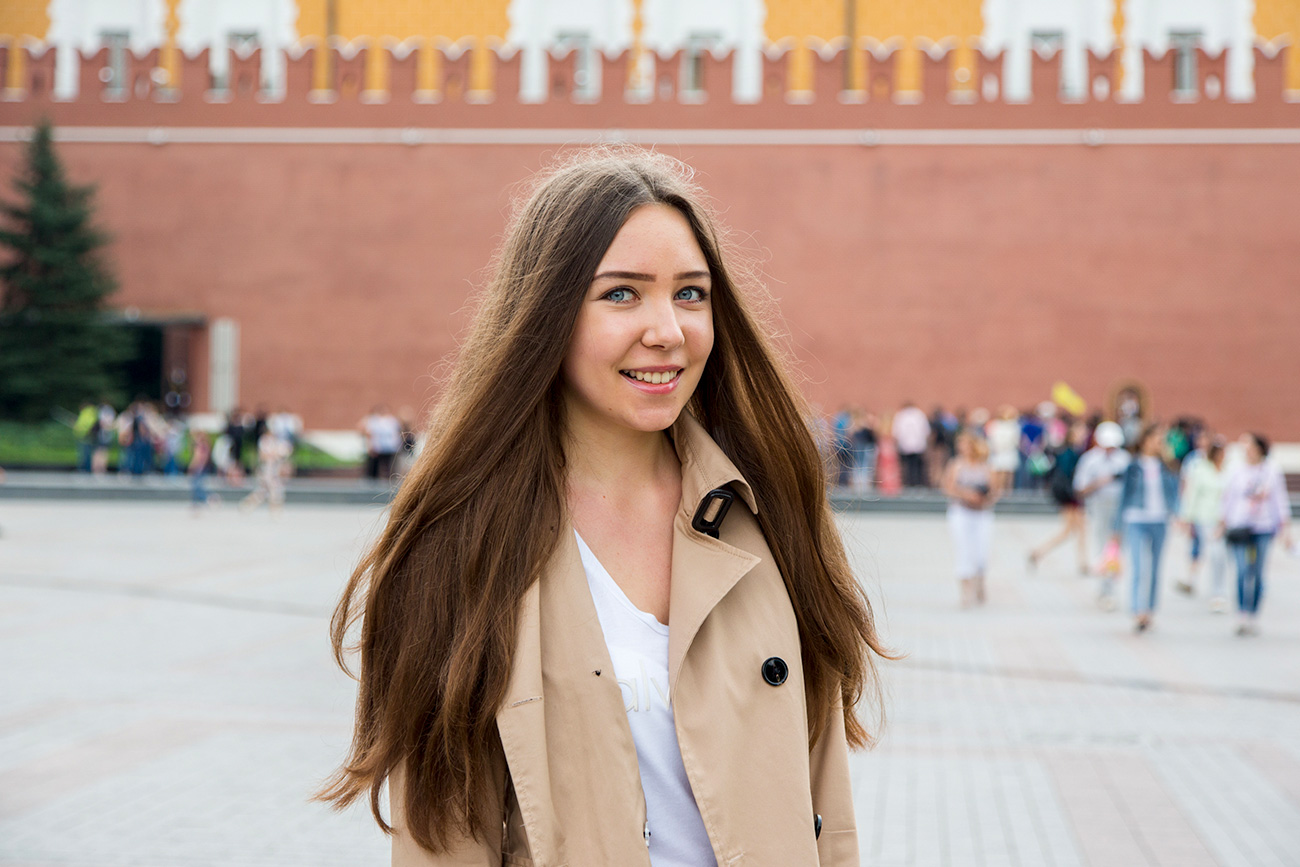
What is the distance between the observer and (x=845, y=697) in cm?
192

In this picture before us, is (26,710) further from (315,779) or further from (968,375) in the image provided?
(968,375)

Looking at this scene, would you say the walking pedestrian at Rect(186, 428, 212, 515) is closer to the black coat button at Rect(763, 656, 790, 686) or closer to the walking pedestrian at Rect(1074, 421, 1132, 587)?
the walking pedestrian at Rect(1074, 421, 1132, 587)

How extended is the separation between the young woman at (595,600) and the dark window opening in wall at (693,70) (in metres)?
22.7

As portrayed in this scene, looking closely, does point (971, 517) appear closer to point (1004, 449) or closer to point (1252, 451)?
point (1252, 451)

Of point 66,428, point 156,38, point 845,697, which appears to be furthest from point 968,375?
point 845,697

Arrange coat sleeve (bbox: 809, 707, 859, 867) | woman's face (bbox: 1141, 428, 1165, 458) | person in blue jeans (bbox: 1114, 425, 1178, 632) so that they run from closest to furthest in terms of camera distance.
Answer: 1. coat sleeve (bbox: 809, 707, 859, 867)
2. person in blue jeans (bbox: 1114, 425, 1178, 632)
3. woman's face (bbox: 1141, 428, 1165, 458)

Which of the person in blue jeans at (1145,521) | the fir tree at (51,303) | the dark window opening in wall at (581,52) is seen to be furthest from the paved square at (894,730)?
the dark window opening in wall at (581,52)

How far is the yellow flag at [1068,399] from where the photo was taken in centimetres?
2233

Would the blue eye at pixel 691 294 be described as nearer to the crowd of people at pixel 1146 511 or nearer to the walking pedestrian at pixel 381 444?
the crowd of people at pixel 1146 511

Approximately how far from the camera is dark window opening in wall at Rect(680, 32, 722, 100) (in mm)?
23828

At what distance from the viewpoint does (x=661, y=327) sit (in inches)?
66.4

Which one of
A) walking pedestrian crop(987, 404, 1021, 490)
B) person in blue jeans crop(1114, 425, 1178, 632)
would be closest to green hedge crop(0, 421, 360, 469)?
walking pedestrian crop(987, 404, 1021, 490)

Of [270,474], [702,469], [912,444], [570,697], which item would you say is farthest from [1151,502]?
[912,444]

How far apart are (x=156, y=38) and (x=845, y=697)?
29.1m
